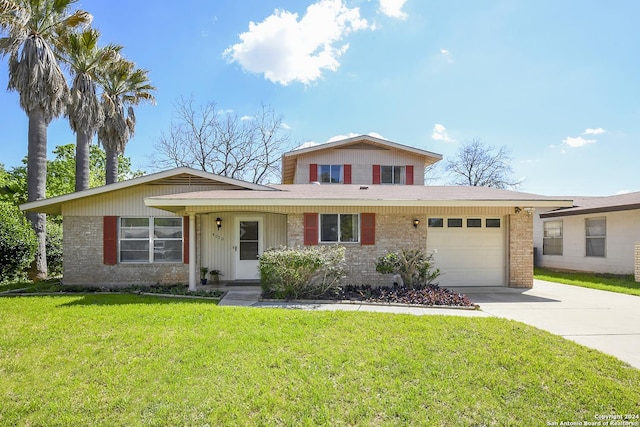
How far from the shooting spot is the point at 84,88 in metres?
14.0

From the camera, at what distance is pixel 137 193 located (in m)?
10.5

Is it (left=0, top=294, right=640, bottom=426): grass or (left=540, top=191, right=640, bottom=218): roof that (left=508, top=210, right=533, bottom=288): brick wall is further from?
(left=0, top=294, right=640, bottom=426): grass

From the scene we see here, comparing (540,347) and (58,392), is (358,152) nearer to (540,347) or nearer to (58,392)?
(540,347)

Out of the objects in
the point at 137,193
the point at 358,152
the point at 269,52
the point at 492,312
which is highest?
the point at 269,52

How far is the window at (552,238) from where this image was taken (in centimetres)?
1505

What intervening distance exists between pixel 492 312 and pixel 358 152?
11496 mm

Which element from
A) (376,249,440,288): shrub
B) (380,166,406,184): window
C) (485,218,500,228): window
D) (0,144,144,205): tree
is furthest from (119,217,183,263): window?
(0,144,144,205): tree

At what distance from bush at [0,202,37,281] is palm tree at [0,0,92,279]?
1.65ft

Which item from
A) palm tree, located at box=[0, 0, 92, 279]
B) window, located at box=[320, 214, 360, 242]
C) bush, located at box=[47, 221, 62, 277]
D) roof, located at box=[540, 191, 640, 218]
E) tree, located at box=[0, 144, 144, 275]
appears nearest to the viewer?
window, located at box=[320, 214, 360, 242]

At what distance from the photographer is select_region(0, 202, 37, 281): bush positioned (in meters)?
10.6

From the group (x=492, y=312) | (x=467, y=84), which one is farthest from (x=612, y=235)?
(x=492, y=312)

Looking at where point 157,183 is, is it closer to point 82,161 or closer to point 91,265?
point 91,265

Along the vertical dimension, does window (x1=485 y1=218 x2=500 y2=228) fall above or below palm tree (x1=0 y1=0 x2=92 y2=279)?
below

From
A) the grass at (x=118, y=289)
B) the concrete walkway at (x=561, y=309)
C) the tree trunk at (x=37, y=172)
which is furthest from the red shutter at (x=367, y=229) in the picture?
the tree trunk at (x=37, y=172)
